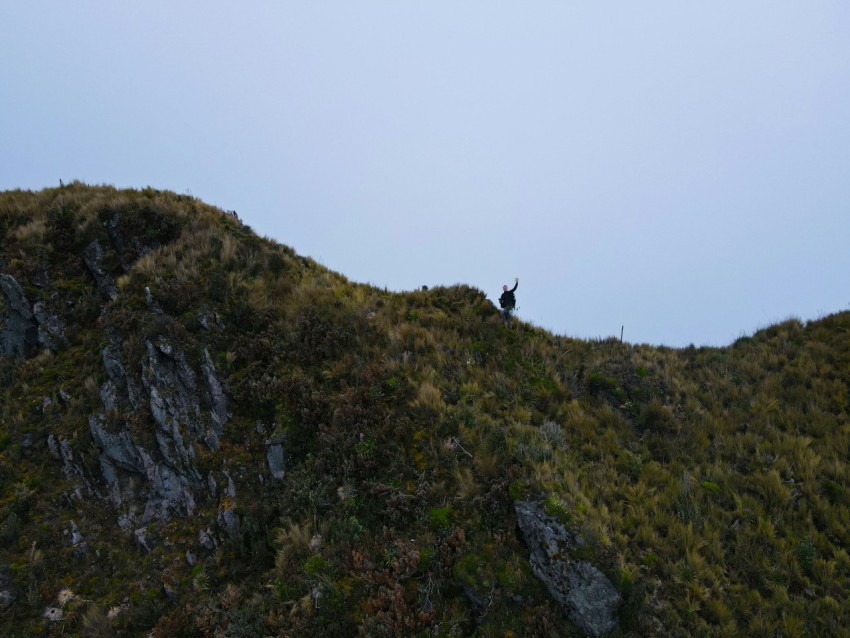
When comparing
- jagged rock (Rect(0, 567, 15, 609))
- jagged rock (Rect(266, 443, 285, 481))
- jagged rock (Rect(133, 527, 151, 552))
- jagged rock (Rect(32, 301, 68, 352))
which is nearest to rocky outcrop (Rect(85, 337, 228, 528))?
jagged rock (Rect(133, 527, 151, 552))

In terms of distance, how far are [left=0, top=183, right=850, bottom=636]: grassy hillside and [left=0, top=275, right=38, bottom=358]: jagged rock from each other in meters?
0.22

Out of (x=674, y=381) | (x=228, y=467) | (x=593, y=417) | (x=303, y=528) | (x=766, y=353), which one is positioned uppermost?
(x=766, y=353)

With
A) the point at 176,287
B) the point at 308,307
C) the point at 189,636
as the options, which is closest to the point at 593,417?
the point at 308,307

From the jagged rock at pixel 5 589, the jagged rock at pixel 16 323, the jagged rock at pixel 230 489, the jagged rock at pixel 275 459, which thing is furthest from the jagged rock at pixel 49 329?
the jagged rock at pixel 275 459

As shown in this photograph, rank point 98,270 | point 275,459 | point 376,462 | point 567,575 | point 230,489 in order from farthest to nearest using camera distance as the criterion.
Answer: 1. point 98,270
2. point 275,459
3. point 376,462
4. point 230,489
5. point 567,575

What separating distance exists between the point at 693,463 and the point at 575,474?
3.35 meters

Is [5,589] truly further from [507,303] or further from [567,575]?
[507,303]

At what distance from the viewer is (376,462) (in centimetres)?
923

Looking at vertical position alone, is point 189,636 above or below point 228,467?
below

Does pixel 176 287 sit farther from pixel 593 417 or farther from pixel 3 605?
pixel 593 417

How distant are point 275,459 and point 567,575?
646cm

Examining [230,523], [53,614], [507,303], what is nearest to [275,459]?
[230,523]

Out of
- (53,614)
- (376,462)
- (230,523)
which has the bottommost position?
(53,614)

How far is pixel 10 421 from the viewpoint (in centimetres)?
1077
